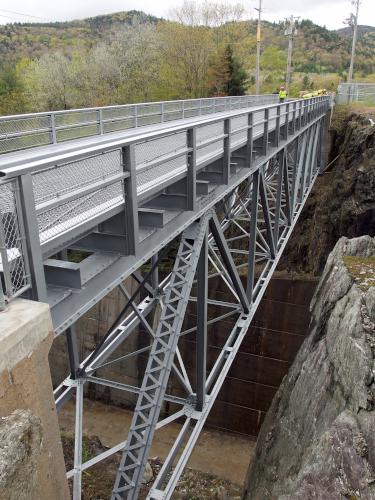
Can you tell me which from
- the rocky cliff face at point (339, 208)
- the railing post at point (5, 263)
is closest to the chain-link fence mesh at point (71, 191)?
the railing post at point (5, 263)

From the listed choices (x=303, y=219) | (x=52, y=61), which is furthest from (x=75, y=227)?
(x=52, y=61)

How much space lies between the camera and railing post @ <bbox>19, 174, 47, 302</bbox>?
295 centimetres

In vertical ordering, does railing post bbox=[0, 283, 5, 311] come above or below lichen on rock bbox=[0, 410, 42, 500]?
above

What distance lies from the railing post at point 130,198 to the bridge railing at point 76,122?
5.46 meters

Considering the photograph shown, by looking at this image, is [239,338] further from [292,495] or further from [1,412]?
[1,412]

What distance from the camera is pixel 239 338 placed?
874 cm

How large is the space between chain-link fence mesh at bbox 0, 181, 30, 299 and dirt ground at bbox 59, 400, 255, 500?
40.8 feet

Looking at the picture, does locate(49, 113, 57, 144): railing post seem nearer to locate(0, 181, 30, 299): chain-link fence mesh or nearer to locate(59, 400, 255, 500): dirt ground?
locate(0, 181, 30, 299): chain-link fence mesh

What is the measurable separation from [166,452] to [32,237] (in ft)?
51.1

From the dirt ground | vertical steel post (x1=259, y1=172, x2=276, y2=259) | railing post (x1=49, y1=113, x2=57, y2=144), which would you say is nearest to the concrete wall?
vertical steel post (x1=259, y1=172, x2=276, y2=259)

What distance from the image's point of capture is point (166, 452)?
54.0 ft

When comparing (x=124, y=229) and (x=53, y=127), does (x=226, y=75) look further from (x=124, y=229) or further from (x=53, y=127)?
(x=124, y=229)

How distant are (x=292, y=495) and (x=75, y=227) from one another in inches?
184

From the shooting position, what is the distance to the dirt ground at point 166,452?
47.1 feet
